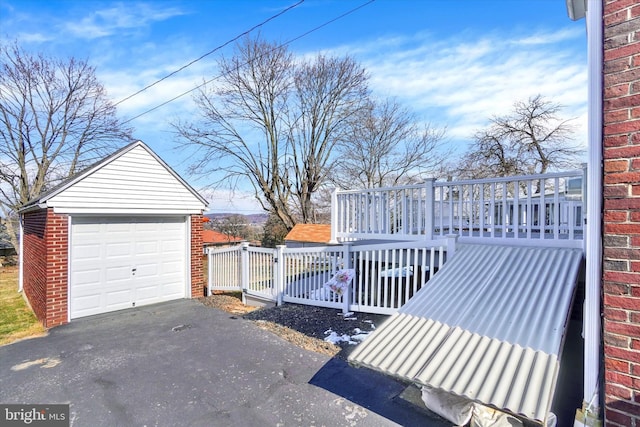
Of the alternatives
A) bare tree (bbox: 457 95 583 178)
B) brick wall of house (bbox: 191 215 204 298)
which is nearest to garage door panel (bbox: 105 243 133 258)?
brick wall of house (bbox: 191 215 204 298)

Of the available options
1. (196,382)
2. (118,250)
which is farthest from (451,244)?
(118,250)

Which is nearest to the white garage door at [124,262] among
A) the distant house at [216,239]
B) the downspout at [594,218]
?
the downspout at [594,218]

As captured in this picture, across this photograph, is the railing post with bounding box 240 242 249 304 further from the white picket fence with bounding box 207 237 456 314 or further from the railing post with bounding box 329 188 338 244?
the railing post with bounding box 329 188 338 244

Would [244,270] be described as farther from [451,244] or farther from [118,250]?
[451,244]

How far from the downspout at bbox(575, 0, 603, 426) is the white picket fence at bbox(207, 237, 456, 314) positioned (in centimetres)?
297

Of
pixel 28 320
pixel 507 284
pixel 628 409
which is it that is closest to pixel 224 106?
pixel 28 320

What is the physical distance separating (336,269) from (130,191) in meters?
5.26

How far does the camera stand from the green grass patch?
6074mm

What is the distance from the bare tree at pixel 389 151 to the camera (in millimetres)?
21625

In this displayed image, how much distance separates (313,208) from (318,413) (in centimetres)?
1995

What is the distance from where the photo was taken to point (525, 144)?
1970 cm

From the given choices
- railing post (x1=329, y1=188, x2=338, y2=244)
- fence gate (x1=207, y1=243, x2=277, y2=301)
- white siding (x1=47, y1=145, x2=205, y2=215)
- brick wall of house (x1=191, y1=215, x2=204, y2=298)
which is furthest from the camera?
brick wall of house (x1=191, y1=215, x2=204, y2=298)

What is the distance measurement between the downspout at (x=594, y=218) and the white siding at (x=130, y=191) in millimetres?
8313

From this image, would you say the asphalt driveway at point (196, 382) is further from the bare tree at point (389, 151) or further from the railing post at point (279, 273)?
the bare tree at point (389, 151)
